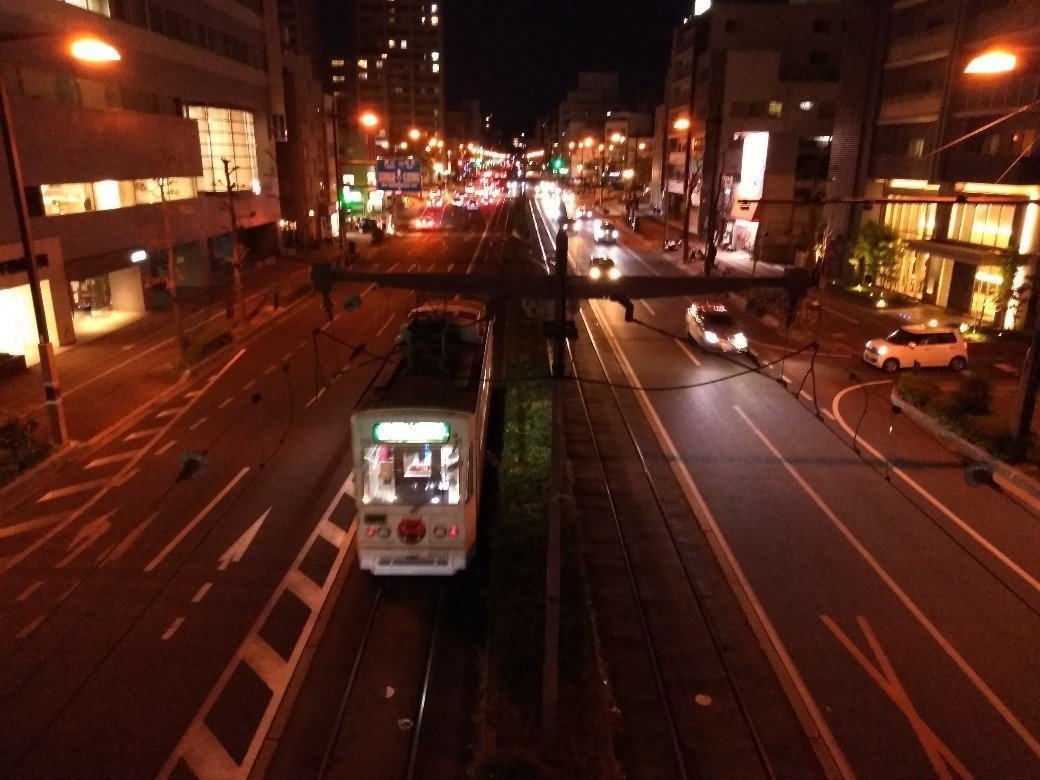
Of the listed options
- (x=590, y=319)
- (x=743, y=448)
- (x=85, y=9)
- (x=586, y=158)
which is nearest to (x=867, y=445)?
(x=743, y=448)

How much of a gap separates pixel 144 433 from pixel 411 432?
36.4 ft

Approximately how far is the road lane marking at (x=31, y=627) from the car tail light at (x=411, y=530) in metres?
5.40

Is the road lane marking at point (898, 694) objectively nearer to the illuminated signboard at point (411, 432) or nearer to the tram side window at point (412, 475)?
the tram side window at point (412, 475)

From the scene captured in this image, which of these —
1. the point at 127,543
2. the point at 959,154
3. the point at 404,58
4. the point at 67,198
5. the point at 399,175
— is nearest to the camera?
the point at 127,543

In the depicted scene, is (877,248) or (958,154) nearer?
(958,154)

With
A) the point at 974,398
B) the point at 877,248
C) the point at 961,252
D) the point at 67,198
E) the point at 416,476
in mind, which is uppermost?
the point at 67,198

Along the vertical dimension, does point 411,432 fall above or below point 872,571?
above

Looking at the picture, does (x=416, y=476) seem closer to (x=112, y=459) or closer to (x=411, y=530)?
(x=411, y=530)

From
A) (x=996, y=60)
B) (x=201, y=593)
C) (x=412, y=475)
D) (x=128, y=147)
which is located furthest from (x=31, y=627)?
(x=128, y=147)

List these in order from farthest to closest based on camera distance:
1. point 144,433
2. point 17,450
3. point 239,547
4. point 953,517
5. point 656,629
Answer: point 144,433
point 17,450
point 953,517
point 239,547
point 656,629

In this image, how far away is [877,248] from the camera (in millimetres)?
35812

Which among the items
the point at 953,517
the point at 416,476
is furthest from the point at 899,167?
the point at 416,476

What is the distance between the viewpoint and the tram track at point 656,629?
27.9ft

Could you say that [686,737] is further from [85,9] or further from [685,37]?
[685,37]
